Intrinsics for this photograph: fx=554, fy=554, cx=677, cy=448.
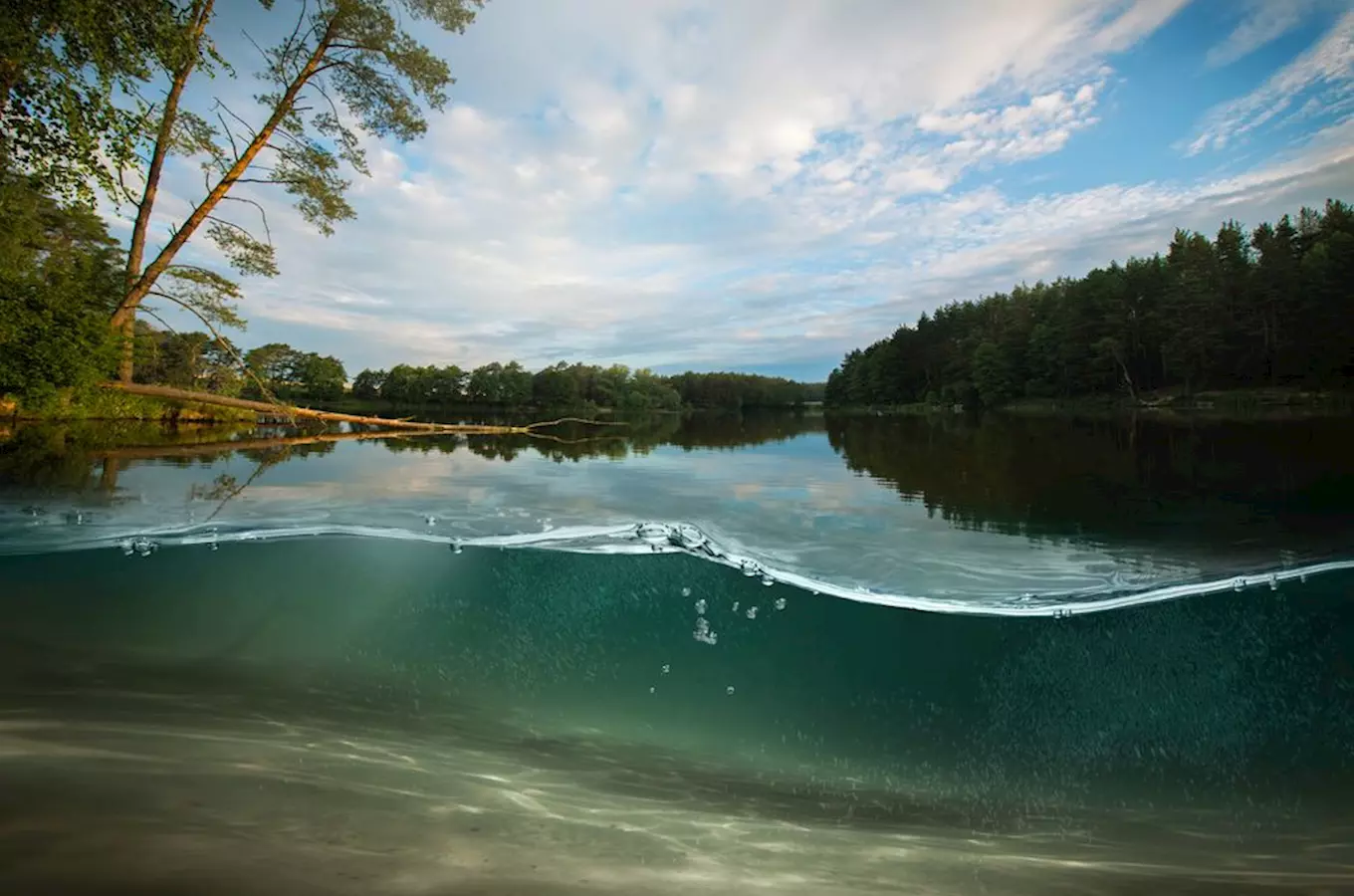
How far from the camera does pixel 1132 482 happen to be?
1080 centimetres

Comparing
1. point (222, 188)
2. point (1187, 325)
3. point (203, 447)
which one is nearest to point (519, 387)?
point (203, 447)

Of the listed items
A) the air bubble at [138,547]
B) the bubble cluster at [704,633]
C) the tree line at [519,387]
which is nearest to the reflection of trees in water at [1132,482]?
the bubble cluster at [704,633]

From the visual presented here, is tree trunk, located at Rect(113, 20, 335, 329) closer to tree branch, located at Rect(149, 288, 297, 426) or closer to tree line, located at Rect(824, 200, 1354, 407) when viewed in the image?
tree branch, located at Rect(149, 288, 297, 426)

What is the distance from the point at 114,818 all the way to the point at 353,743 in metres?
1.58

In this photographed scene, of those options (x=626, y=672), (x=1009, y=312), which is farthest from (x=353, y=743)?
(x=1009, y=312)

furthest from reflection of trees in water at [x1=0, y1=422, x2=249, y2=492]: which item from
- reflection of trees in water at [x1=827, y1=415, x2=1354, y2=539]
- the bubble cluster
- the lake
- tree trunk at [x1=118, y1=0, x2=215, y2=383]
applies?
reflection of trees in water at [x1=827, y1=415, x2=1354, y2=539]

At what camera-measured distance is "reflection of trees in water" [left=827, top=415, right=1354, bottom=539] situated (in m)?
7.65

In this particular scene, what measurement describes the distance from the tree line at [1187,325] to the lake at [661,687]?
47.6 meters

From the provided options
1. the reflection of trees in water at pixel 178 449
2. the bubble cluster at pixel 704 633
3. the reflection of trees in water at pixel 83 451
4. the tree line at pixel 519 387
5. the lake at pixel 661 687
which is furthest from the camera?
the tree line at pixel 519 387

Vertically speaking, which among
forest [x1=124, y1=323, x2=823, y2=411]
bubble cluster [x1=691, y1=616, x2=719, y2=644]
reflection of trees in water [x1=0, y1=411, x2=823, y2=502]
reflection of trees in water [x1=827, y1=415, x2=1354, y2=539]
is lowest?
bubble cluster [x1=691, y1=616, x2=719, y2=644]

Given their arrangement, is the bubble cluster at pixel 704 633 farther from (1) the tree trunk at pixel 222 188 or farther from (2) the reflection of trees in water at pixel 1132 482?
(1) the tree trunk at pixel 222 188

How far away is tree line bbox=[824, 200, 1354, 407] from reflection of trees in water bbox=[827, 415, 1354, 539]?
3322 cm

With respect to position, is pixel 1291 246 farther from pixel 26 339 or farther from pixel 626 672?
pixel 26 339

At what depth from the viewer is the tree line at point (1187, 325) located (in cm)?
3991
